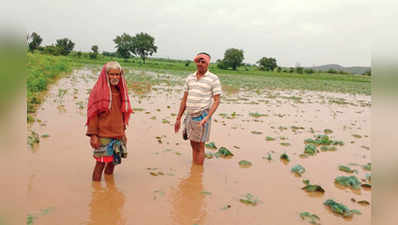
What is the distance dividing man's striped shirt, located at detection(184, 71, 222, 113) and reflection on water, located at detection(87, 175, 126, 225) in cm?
157

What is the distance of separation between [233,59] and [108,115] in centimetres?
6502

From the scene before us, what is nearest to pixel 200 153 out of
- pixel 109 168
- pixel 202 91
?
pixel 202 91

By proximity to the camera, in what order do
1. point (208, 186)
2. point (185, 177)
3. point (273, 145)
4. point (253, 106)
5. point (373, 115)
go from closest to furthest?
1. point (373, 115)
2. point (208, 186)
3. point (185, 177)
4. point (273, 145)
5. point (253, 106)

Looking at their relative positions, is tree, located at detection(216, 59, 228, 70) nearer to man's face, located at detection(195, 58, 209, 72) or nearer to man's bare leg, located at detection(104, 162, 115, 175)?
man's face, located at detection(195, 58, 209, 72)

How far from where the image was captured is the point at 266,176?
4.44 meters

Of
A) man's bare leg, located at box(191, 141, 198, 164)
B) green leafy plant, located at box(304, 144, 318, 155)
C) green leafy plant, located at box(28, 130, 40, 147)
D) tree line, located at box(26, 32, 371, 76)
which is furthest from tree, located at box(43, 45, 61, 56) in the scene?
green leafy plant, located at box(304, 144, 318, 155)

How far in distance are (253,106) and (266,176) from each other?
24.5 feet

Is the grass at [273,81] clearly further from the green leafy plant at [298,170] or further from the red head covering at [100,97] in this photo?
the red head covering at [100,97]

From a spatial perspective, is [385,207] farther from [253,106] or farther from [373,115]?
[253,106]

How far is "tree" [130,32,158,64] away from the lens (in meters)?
73.8

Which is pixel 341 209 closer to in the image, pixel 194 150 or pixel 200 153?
pixel 200 153

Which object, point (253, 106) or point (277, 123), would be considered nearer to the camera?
point (277, 123)

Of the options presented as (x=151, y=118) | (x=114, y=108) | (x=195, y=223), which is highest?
(x=114, y=108)

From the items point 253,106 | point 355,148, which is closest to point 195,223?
point 355,148
